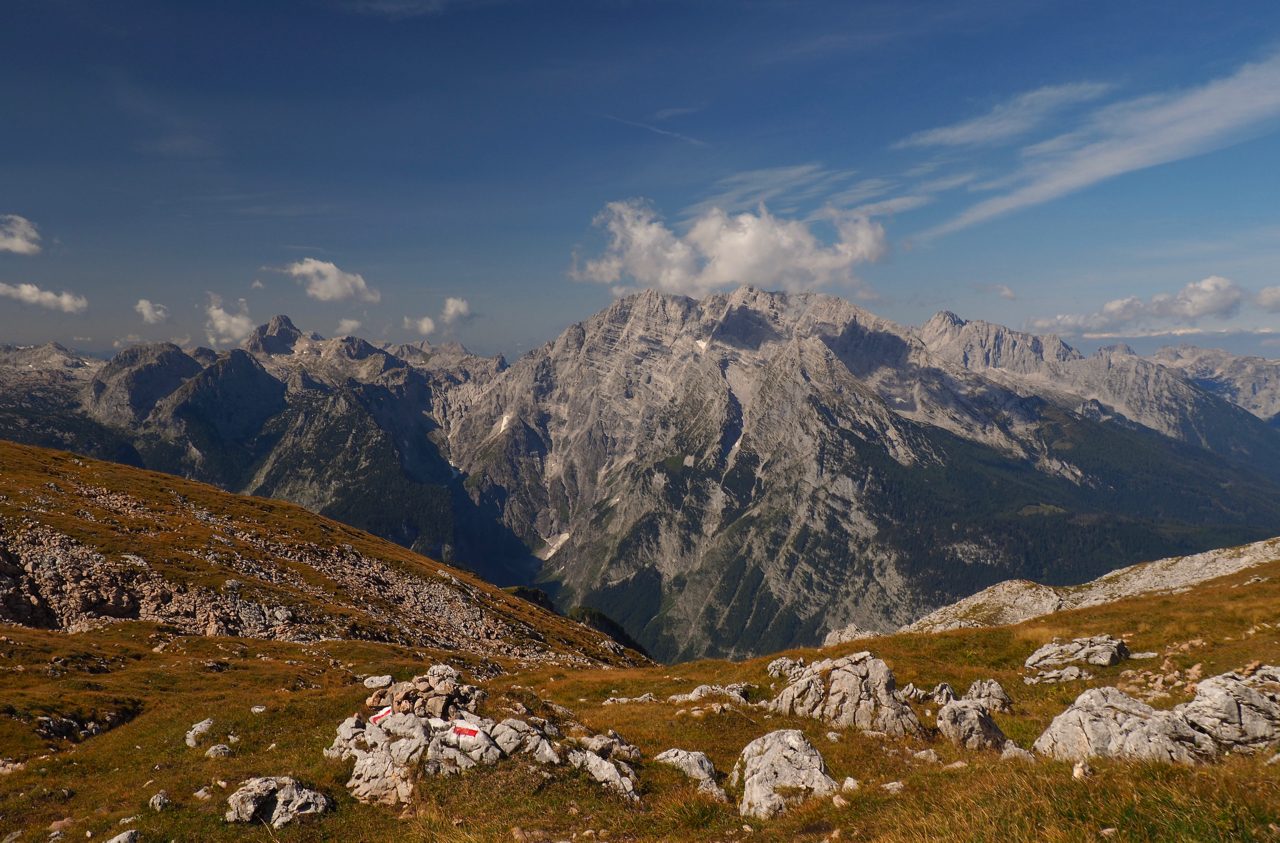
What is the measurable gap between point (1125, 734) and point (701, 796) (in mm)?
12133

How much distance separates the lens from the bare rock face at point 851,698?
26.6 meters

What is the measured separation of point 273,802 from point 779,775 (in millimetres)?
17644

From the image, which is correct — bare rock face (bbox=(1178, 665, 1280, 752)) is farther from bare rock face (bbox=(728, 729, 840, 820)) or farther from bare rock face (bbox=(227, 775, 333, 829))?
bare rock face (bbox=(227, 775, 333, 829))

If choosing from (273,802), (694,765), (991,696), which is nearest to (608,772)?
(694,765)

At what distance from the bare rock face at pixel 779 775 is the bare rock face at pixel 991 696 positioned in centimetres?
1327

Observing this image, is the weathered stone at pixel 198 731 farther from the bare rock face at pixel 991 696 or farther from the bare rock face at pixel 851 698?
the bare rock face at pixel 991 696

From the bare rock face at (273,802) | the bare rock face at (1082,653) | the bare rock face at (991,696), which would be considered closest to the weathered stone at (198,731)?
the bare rock face at (273,802)

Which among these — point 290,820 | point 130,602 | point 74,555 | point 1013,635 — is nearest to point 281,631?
point 130,602

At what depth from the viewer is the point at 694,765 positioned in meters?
21.5

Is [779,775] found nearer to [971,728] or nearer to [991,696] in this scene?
[971,728]

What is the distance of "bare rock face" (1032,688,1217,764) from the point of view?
14484mm

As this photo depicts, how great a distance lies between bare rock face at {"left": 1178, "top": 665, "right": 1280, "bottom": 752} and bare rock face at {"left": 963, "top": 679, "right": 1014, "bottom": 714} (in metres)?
11.0

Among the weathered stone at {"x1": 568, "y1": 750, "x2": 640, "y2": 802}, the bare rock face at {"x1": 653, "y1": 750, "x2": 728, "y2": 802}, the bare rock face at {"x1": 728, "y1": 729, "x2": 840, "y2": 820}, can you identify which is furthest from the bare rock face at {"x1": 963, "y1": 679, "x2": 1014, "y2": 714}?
the weathered stone at {"x1": 568, "y1": 750, "x2": 640, "y2": 802}

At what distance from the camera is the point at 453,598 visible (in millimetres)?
86750
